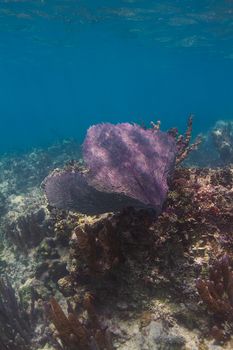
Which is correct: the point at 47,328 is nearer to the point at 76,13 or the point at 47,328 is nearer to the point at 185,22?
the point at 76,13

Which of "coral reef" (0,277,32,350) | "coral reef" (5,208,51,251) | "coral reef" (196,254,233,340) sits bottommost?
"coral reef" (196,254,233,340)

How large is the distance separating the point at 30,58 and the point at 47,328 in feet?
179

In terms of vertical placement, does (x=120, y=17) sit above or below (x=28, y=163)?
above

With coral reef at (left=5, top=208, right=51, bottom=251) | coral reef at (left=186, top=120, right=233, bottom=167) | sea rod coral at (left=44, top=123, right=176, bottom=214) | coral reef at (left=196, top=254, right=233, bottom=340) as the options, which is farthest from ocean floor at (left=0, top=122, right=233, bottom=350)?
coral reef at (left=186, top=120, right=233, bottom=167)

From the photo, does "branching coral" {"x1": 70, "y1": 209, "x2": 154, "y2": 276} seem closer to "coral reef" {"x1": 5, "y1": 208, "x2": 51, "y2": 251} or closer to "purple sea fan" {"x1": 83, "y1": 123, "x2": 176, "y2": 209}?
"purple sea fan" {"x1": 83, "y1": 123, "x2": 176, "y2": 209}

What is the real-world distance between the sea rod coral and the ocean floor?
32cm

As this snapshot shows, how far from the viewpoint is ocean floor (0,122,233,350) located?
422 cm

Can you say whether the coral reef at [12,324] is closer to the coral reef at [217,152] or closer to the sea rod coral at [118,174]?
the sea rod coral at [118,174]

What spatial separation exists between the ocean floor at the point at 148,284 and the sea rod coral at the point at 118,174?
12.7 inches

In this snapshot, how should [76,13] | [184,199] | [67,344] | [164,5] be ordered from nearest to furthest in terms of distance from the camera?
1. [67,344]
2. [184,199]
3. [164,5]
4. [76,13]

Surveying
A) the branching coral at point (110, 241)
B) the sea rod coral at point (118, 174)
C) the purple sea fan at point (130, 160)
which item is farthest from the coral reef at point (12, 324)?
the purple sea fan at point (130, 160)

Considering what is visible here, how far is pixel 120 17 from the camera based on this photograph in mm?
32000

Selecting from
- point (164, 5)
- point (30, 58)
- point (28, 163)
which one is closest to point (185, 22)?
point (164, 5)

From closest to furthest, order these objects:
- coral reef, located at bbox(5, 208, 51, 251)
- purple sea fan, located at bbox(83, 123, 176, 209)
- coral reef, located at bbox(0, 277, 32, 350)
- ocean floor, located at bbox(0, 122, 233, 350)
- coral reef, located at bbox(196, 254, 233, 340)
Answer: coral reef, located at bbox(196, 254, 233, 340)
ocean floor, located at bbox(0, 122, 233, 350)
purple sea fan, located at bbox(83, 123, 176, 209)
coral reef, located at bbox(0, 277, 32, 350)
coral reef, located at bbox(5, 208, 51, 251)
